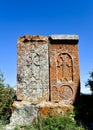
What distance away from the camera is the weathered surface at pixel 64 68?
9.44 metres

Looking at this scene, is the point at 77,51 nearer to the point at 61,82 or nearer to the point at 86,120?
the point at 61,82

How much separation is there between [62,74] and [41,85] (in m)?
0.75

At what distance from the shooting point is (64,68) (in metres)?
9.57

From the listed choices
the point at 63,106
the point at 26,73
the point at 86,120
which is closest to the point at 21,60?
the point at 26,73

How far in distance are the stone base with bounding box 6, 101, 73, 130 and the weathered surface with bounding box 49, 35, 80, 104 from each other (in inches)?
14.7

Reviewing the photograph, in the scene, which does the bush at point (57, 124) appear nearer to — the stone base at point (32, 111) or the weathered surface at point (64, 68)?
the stone base at point (32, 111)

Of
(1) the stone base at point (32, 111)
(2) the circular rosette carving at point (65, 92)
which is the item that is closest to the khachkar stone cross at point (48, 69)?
(2) the circular rosette carving at point (65, 92)

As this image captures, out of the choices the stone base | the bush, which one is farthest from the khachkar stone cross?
the bush

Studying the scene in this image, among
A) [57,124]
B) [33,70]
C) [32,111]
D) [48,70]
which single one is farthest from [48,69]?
[57,124]

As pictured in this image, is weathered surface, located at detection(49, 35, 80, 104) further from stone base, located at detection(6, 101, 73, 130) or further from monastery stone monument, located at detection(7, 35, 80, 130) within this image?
stone base, located at detection(6, 101, 73, 130)

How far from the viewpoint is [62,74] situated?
31.4 feet

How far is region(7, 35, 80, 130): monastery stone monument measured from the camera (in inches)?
370

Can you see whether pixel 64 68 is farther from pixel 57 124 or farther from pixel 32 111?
pixel 57 124

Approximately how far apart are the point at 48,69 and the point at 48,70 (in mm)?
32
